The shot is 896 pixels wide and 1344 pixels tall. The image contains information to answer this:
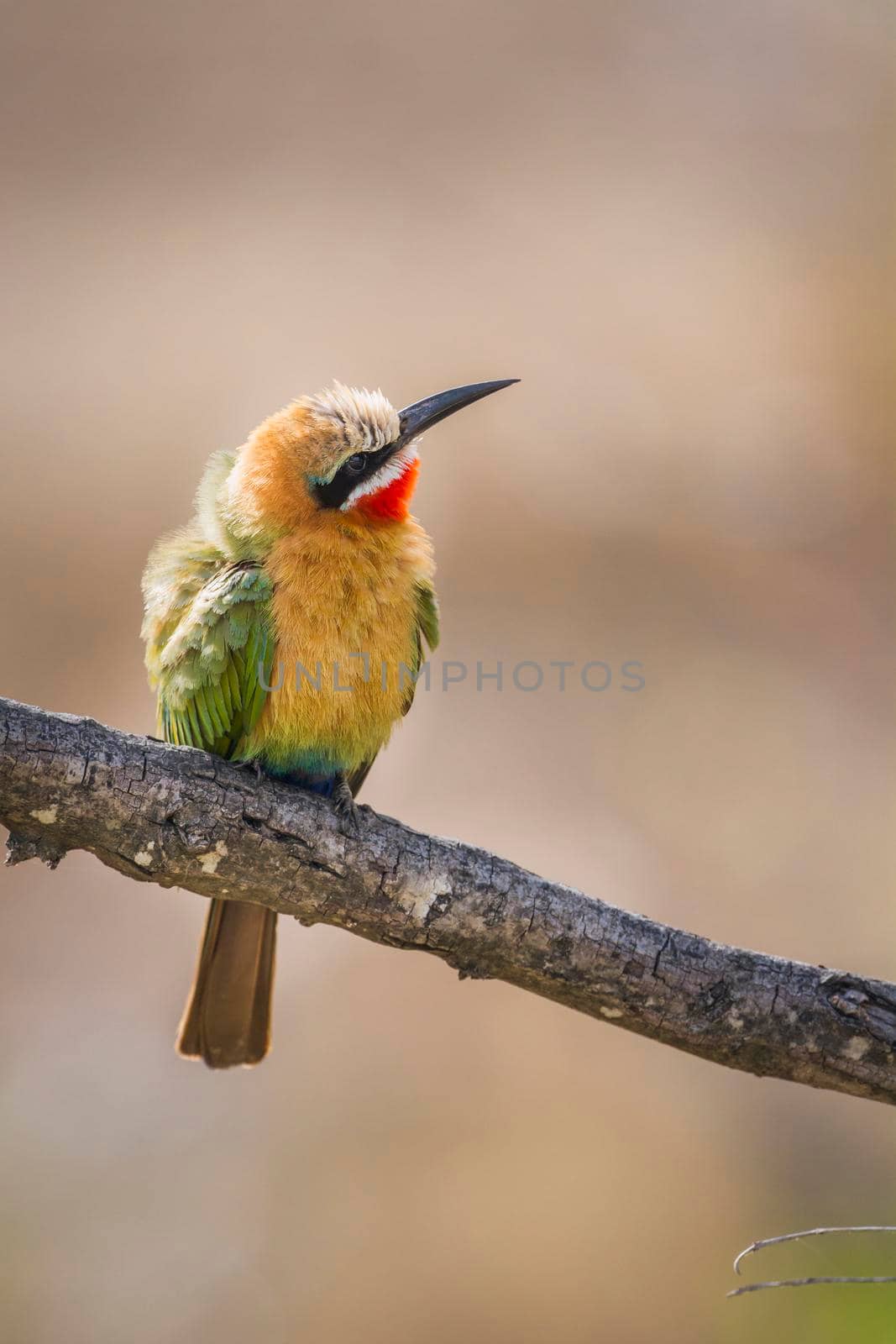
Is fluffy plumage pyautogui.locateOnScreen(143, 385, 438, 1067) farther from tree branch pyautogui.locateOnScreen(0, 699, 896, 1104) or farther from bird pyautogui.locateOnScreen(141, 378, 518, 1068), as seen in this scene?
tree branch pyautogui.locateOnScreen(0, 699, 896, 1104)

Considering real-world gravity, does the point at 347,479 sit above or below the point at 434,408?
below

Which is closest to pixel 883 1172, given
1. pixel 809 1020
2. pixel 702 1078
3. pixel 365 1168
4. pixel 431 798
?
pixel 702 1078

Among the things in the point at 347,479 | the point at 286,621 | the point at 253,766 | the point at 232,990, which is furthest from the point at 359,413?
the point at 232,990

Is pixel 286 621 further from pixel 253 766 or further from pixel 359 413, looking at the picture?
pixel 359 413

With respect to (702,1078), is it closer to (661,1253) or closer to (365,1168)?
(661,1253)
